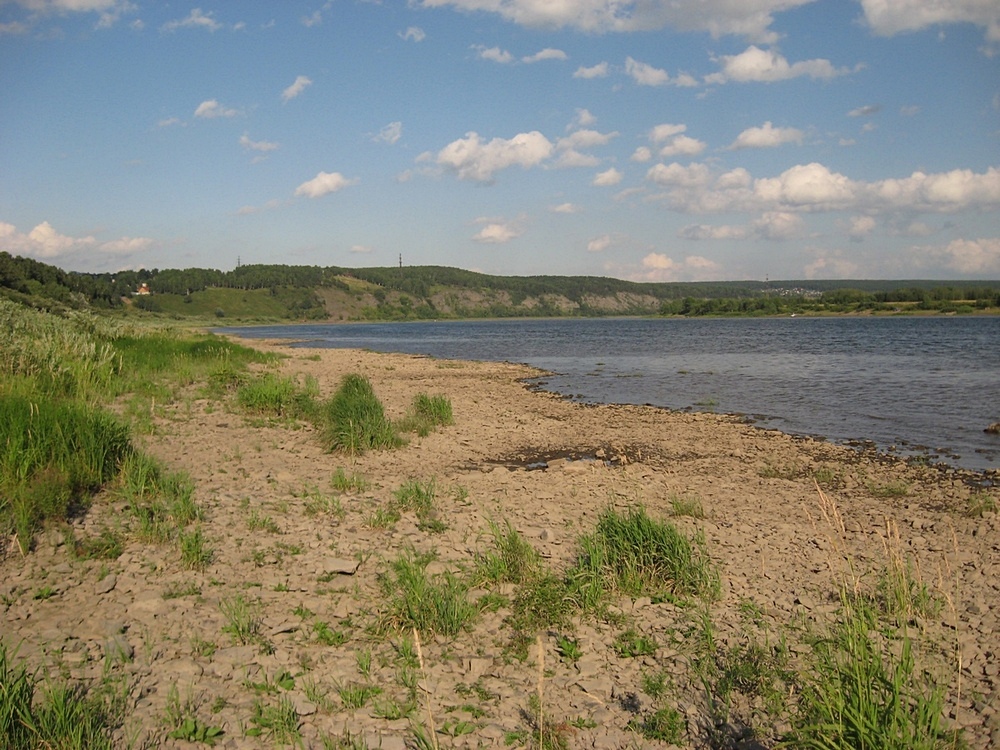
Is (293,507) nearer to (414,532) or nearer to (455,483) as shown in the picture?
(414,532)

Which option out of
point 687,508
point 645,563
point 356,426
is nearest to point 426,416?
point 356,426

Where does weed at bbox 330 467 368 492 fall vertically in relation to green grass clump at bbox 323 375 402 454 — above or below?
below

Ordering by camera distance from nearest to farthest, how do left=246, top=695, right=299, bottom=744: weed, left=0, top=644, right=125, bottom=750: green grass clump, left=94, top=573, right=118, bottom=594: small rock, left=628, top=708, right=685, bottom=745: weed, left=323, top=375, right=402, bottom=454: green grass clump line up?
left=0, top=644, right=125, bottom=750: green grass clump → left=246, top=695, right=299, bottom=744: weed → left=628, top=708, right=685, bottom=745: weed → left=94, top=573, right=118, bottom=594: small rock → left=323, top=375, right=402, bottom=454: green grass clump

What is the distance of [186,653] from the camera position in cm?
527

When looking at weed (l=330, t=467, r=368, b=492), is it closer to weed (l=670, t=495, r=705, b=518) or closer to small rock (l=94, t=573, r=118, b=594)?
small rock (l=94, t=573, r=118, b=594)

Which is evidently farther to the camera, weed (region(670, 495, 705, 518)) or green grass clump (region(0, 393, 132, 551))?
weed (region(670, 495, 705, 518))

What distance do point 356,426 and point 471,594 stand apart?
6657mm

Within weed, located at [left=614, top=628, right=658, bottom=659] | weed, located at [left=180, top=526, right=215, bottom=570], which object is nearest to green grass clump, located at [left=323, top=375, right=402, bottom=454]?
weed, located at [left=180, top=526, right=215, bottom=570]

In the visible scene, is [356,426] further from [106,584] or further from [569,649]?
[569,649]

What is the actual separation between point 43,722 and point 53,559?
2.99 m

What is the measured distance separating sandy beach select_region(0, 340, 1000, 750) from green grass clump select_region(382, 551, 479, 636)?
0.39ft

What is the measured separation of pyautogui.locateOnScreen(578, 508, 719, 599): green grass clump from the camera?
673cm

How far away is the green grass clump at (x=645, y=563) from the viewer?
22.1 feet

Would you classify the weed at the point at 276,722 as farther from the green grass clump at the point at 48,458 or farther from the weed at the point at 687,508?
the weed at the point at 687,508
